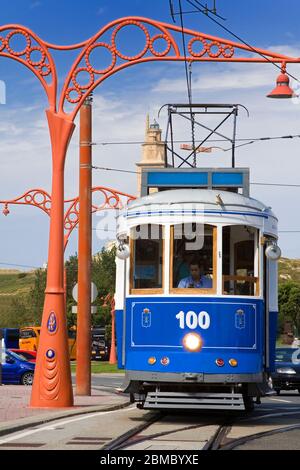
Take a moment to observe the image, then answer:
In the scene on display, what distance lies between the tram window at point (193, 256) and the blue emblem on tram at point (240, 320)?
0.53 metres

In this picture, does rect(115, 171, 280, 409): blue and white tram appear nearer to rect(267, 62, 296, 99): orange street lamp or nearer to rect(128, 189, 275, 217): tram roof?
rect(128, 189, 275, 217): tram roof

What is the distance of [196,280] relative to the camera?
671 inches

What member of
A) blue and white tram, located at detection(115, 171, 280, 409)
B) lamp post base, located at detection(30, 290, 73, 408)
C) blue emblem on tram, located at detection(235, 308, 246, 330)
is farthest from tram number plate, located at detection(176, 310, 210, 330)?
lamp post base, located at detection(30, 290, 73, 408)

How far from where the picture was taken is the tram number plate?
16.7 m

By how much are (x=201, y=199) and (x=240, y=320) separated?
1943 mm

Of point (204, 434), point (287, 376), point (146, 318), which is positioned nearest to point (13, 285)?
point (287, 376)

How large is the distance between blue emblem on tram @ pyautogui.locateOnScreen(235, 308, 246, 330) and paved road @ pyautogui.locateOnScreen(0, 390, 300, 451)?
147 centimetres

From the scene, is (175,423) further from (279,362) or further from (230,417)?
(279,362)

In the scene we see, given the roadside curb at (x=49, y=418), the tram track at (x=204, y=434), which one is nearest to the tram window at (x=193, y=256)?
the tram track at (x=204, y=434)

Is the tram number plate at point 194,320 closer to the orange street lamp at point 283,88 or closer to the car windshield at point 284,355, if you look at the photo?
the orange street lamp at point 283,88

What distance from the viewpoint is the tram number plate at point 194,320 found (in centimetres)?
1673

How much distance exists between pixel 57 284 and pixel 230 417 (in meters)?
3.93
